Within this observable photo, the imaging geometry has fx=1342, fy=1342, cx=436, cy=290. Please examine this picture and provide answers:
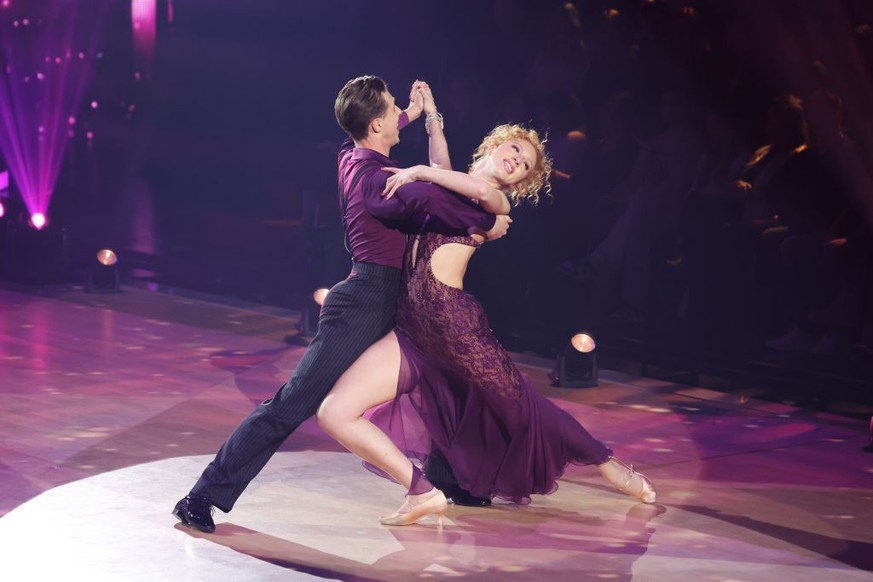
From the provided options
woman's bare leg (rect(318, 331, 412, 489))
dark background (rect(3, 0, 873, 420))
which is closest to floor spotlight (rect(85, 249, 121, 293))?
dark background (rect(3, 0, 873, 420))

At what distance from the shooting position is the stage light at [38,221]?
31.8ft

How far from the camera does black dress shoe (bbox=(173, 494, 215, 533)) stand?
14.0 feet

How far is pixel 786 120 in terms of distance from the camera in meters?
6.83

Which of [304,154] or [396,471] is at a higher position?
[304,154]

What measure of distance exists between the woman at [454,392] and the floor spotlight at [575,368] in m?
2.22

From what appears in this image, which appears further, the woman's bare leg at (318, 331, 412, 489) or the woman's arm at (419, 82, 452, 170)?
the woman's arm at (419, 82, 452, 170)

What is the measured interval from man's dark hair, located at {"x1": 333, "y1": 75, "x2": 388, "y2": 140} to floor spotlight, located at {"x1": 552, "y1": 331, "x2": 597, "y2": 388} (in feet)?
9.39

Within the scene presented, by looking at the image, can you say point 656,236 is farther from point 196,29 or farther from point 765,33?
point 196,29

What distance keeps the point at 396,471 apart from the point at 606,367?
11.0 ft

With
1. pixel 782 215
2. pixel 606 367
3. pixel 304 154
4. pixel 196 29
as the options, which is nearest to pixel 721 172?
pixel 782 215

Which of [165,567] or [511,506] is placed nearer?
[165,567]

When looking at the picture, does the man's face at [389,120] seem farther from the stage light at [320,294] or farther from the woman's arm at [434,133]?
the stage light at [320,294]

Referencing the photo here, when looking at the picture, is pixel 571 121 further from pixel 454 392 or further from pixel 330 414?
pixel 330 414

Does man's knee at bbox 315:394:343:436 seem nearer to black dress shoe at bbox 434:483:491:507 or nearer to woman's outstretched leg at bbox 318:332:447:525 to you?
woman's outstretched leg at bbox 318:332:447:525
